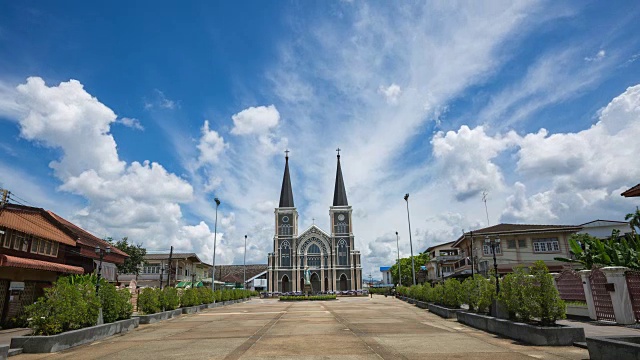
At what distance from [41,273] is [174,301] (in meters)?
6.56

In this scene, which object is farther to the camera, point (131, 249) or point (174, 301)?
point (131, 249)

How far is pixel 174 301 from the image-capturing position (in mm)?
21906

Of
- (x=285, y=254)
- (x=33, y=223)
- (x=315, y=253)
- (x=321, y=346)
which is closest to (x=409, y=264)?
(x=315, y=253)

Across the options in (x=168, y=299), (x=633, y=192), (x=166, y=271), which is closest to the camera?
(x=633, y=192)

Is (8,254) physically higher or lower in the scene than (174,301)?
higher

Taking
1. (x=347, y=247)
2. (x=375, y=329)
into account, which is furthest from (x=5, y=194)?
(x=347, y=247)

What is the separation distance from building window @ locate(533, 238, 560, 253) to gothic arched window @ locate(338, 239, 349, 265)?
44.0 metres

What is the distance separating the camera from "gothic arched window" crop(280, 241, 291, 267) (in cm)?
7711

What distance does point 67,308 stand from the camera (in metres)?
11.5

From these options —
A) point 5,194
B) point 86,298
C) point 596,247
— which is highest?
point 5,194

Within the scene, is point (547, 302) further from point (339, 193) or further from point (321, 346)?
point (339, 193)

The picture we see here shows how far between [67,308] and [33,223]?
31.9ft

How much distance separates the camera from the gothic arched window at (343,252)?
77.2 meters

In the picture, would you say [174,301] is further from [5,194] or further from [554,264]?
[554,264]
